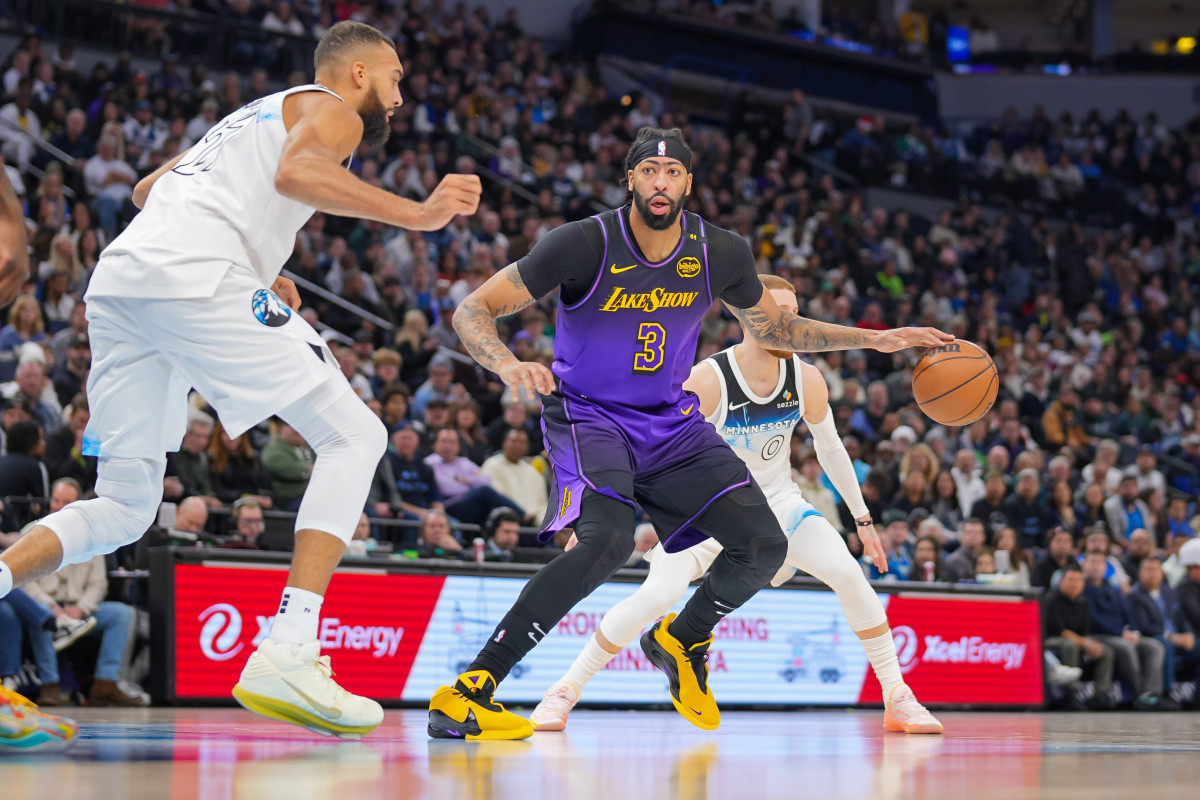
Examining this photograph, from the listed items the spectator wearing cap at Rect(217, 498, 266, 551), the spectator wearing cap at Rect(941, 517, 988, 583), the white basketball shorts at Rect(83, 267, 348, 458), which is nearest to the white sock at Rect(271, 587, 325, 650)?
the white basketball shorts at Rect(83, 267, 348, 458)

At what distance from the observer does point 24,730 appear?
3.46 metres

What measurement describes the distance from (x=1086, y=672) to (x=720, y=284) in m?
9.12

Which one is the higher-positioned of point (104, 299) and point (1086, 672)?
point (104, 299)

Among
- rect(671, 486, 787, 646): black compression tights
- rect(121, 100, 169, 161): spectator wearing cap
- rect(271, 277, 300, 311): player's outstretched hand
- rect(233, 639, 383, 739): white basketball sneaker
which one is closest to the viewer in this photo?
rect(233, 639, 383, 739): white basketball sneaker

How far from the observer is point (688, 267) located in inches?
202

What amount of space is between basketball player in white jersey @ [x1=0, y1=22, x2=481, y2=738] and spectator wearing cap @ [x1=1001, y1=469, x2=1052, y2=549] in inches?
433

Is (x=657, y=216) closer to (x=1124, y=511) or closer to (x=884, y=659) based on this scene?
(x=884, y=659)

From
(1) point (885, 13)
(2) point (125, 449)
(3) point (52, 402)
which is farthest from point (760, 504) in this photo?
(1) point (885, 13)

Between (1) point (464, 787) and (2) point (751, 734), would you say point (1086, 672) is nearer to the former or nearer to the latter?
(2) point (751, 734)

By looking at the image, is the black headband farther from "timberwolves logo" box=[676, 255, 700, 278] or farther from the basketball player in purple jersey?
"timberwolves logo" box=[676, 255, 700, 278]

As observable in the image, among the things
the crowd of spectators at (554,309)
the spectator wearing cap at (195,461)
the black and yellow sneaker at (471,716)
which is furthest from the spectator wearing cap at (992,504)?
the black and yellow sneaker at (471,716)

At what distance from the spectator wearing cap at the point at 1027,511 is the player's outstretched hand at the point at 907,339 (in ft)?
29.4

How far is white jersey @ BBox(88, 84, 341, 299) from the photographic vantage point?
387 centimetres

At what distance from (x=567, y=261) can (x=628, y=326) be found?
0.34 m
